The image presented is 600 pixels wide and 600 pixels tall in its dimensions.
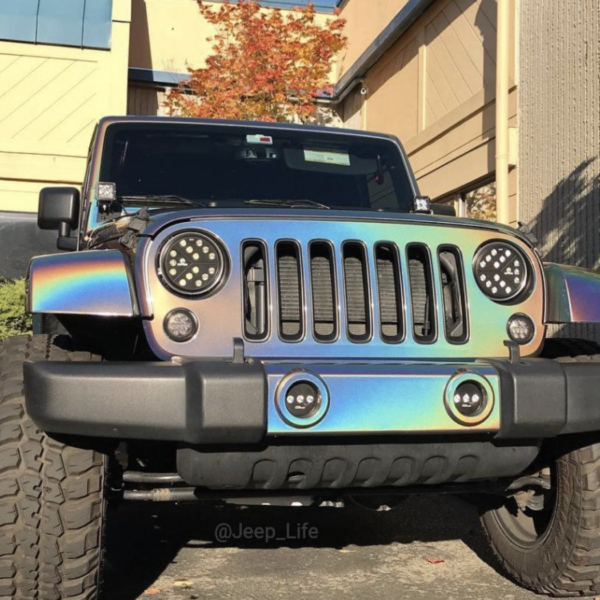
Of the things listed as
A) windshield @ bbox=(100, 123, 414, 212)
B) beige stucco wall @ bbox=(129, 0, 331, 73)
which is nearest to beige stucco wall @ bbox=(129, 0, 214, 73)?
beige stucco wall @ bbox=(129, 0, 331, 73)

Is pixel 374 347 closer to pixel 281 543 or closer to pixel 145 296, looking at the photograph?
pixel 145 296

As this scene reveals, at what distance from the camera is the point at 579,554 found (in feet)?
10.9

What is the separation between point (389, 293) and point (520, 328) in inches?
20.1

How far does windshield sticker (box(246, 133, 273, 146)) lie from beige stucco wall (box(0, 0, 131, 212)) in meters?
8.40

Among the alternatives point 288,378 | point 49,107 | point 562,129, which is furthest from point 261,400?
point 49,107

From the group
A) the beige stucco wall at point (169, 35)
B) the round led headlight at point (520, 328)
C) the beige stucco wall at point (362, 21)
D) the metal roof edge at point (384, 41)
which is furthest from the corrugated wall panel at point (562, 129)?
the beige stucco wall at point (169, 35)

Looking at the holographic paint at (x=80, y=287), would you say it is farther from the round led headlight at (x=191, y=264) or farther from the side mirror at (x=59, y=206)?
the side mirror at (x=59, y=206)

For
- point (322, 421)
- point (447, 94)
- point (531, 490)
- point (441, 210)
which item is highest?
point (447, 94)

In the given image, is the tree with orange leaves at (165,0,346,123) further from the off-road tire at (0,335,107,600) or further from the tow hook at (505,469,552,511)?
the off-road tire at (0,335,107,600)

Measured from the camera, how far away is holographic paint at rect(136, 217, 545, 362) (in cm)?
291

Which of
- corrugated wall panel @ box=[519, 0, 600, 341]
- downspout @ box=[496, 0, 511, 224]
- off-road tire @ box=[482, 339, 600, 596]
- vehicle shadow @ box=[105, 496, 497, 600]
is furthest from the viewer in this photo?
downspout @ box=[496, 0, 511, 224]

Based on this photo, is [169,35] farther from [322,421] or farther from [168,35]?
[322,421]

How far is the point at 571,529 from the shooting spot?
11.0 feet

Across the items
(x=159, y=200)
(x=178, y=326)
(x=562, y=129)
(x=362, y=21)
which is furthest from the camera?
(x=362, y=21)
